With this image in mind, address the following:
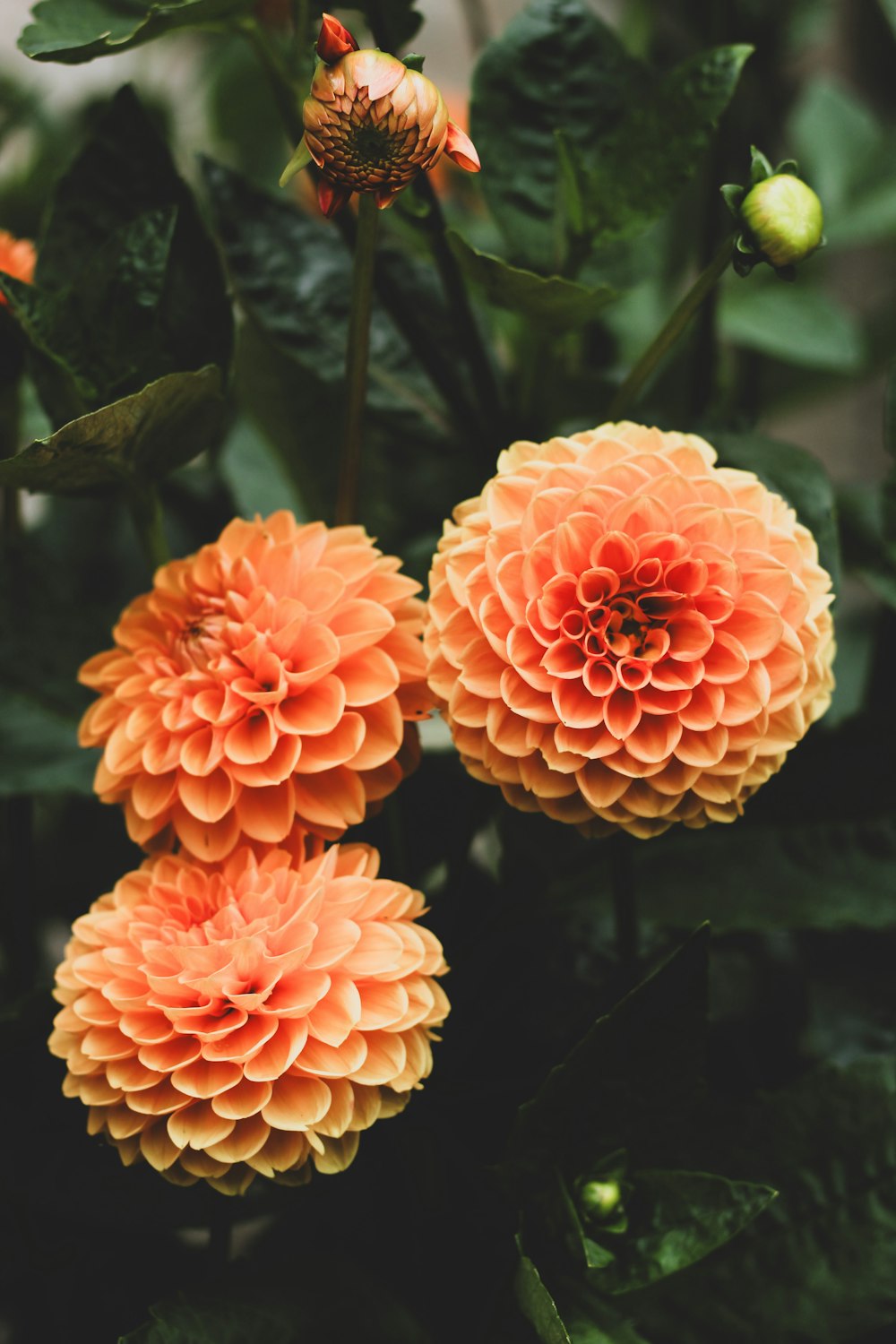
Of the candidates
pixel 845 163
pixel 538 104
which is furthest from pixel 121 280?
pixel 845 163

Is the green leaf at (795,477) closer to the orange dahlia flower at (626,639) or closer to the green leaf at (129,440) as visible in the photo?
the orange dahlia flower at (626,639)

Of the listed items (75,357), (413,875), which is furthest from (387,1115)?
(75,357)

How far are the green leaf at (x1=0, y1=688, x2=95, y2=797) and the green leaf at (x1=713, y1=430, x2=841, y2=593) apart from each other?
0.89ft

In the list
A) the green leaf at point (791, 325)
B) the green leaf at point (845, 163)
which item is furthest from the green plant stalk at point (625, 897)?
the green leaf at point (845, 163)

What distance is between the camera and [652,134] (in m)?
0.39

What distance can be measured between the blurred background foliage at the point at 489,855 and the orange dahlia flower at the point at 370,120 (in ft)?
0.25

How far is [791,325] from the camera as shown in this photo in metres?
0.62

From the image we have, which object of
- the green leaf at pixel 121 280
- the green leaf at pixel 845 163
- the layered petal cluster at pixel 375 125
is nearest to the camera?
the layered petal cluster at pixel 375 125

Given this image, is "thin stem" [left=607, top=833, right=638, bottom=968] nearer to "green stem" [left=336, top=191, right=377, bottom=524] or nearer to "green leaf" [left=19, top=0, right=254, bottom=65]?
"green stem" [left=336, top=191, right=377, bottom=524]

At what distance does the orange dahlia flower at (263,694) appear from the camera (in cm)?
31

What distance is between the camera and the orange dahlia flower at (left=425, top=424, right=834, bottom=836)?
296 mm

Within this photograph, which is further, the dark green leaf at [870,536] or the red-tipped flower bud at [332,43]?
the dark green leaf at [870,536]

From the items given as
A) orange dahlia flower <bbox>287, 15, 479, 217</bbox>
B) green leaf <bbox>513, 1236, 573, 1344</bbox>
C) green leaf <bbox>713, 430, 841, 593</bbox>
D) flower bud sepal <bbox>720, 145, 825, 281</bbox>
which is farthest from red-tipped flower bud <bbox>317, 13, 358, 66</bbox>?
green leaf <bbox>513, 1236, 573, 1344</bbox>

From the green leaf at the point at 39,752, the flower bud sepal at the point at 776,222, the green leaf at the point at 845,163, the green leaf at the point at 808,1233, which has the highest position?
the flower bud sepal at the point at 776,222
